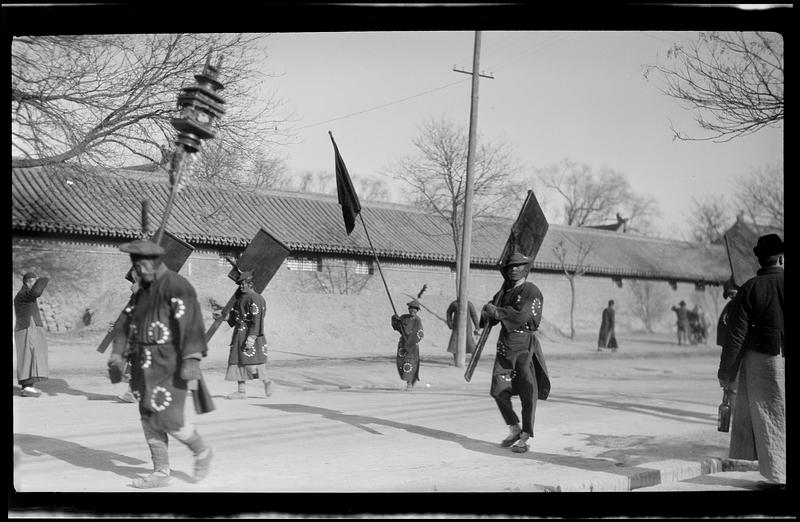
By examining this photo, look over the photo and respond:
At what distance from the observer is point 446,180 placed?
19578mm

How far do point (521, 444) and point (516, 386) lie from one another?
1.78ft

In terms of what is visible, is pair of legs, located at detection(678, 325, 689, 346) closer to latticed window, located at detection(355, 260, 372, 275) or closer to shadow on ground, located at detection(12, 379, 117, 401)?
latticed window, located at detection(355, 260, 372, 275)

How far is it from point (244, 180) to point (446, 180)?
22.8 ft

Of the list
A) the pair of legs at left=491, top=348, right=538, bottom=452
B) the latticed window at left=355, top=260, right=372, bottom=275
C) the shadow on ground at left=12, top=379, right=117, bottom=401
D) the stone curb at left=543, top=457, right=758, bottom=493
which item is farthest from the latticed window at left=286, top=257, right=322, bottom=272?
the stone curb at left=543, top=457, right=758, bottom=493

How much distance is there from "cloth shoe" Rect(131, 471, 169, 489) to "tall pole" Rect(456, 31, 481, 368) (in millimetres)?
11108

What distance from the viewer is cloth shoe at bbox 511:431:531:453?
7.22 meters

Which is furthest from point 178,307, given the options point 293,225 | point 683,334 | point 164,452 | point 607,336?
point 683,334

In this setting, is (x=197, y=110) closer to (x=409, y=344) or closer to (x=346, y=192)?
(x=346, y=192)

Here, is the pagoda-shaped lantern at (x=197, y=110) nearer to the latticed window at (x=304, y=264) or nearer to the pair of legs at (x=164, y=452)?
the pair of legs at (x=164, y=452)

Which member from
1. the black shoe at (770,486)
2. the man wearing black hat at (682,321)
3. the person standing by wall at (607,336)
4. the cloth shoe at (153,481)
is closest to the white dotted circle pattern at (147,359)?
the cloth shoe at (153,481)

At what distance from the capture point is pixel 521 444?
727cm
